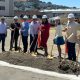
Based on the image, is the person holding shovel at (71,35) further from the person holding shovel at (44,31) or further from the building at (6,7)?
the building at (6,7)

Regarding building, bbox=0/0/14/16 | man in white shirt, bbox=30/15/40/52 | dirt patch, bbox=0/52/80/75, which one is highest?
dirt patch, bbox=0/52/80/75

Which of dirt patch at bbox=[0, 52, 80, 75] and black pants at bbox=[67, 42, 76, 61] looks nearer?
dirt patch at bbox=[0, 52, 80, 75]

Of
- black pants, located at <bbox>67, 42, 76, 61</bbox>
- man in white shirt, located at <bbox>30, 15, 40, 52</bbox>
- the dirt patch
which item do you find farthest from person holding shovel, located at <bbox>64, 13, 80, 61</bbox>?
man in white shirt, located at <bbox>30, 15, 40, 52</bbox>

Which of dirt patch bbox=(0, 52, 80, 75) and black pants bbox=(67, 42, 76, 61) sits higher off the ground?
dirt patch bbox=(0, 52, 80, 75)

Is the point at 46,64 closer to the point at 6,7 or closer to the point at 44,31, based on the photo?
the point at 44,31

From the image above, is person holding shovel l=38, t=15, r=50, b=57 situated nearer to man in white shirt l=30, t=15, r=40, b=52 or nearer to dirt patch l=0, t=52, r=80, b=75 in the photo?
man in white shirt l=30, t=15, r=40, b=52

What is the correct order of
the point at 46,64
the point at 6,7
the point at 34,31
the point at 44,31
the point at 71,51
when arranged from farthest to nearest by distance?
the point at 6,7 → the point at 34,31 → the point at 44,31 → the point at 71,51 → the point at 46,64

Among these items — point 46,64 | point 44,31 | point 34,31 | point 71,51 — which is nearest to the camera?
point 46,64

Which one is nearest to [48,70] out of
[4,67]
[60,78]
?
[60,78]

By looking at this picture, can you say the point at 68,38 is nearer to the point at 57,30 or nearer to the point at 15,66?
the point at 57,30

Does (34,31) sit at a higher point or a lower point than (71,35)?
→ lower

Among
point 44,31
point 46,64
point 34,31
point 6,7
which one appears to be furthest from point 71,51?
point 6,7

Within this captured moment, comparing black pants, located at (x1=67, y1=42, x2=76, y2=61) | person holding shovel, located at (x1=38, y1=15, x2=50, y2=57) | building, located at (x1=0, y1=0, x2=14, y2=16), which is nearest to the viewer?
black pants, located at (x1=67, y1=42, x2=76, y2=61)

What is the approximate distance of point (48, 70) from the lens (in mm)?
7102
